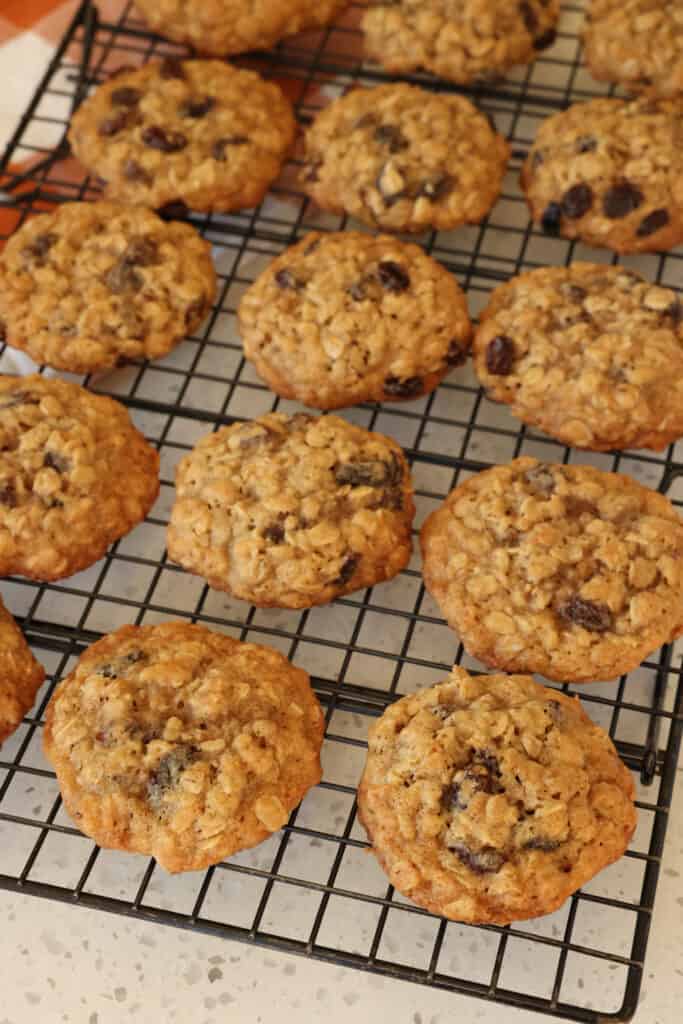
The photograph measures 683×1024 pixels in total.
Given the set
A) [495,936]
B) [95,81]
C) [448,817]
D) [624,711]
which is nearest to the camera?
[448,817]

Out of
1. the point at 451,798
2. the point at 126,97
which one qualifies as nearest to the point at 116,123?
the point at 126,97

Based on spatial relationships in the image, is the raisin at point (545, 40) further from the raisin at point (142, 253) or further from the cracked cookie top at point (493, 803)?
the cracked cookie top at point (493, 803)

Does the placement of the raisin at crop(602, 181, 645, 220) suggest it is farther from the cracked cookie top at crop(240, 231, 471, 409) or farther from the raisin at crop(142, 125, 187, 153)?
the raisin at crop(142, 125, 187, 153)

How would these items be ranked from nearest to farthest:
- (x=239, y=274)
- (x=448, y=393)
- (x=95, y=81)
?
(x=448, y=393) → (x=239, y=274) → (x=95, y=81)

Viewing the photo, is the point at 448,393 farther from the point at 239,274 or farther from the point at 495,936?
the point at 495,936

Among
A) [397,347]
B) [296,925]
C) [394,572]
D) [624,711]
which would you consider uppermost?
[397,347]

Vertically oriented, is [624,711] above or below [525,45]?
below

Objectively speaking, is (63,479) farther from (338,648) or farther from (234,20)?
(234,20)

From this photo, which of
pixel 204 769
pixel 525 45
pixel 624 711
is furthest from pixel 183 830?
pixel 525 45
